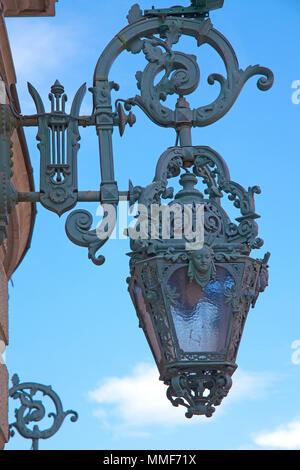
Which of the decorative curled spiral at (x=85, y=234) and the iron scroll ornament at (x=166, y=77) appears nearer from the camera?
the decorative curled spiral at (x=85, y=234)

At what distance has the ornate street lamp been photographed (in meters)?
5.41

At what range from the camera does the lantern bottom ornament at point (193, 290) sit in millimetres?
5387

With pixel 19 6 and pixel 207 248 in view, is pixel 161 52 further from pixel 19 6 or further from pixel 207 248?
pixel 19 6

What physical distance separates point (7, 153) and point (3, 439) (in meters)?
2.70

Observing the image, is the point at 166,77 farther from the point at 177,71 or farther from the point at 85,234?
the point at 85,234

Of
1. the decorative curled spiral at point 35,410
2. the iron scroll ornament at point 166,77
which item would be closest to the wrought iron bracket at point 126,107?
the iron scroll ornament at point 166,77

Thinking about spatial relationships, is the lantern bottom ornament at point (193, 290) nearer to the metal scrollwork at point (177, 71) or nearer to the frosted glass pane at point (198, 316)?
the frosted glass pane at point (198, 316)

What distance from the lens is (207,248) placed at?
5477 millimetres

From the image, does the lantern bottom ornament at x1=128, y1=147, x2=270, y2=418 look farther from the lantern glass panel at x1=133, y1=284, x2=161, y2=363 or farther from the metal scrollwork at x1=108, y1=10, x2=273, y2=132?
the metal scrollwork at x1=108, y1=10, x2=273, y2=132

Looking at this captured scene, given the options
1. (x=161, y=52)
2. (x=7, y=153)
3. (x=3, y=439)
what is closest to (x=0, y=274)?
(x=3, y=439)

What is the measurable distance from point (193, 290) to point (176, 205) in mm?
487

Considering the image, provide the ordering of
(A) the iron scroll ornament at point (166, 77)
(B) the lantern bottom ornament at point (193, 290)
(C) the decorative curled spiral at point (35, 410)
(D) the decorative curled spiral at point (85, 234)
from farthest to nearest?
(C) the decorative curled spiral at point (35, 410)
(A) the iron scroll ornament at point (166, 77)
(D) the decorative curled spiral at point (85, 234)
(B) the lantern bottom ornament at point (193, 290)

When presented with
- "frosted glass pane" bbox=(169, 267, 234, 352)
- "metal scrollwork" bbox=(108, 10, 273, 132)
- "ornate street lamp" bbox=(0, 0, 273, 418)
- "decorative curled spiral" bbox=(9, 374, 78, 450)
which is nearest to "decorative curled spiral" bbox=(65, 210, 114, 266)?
"ornate street lamp" bbox=(0, 0, 273, 418)

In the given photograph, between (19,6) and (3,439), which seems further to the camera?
(19,6)
